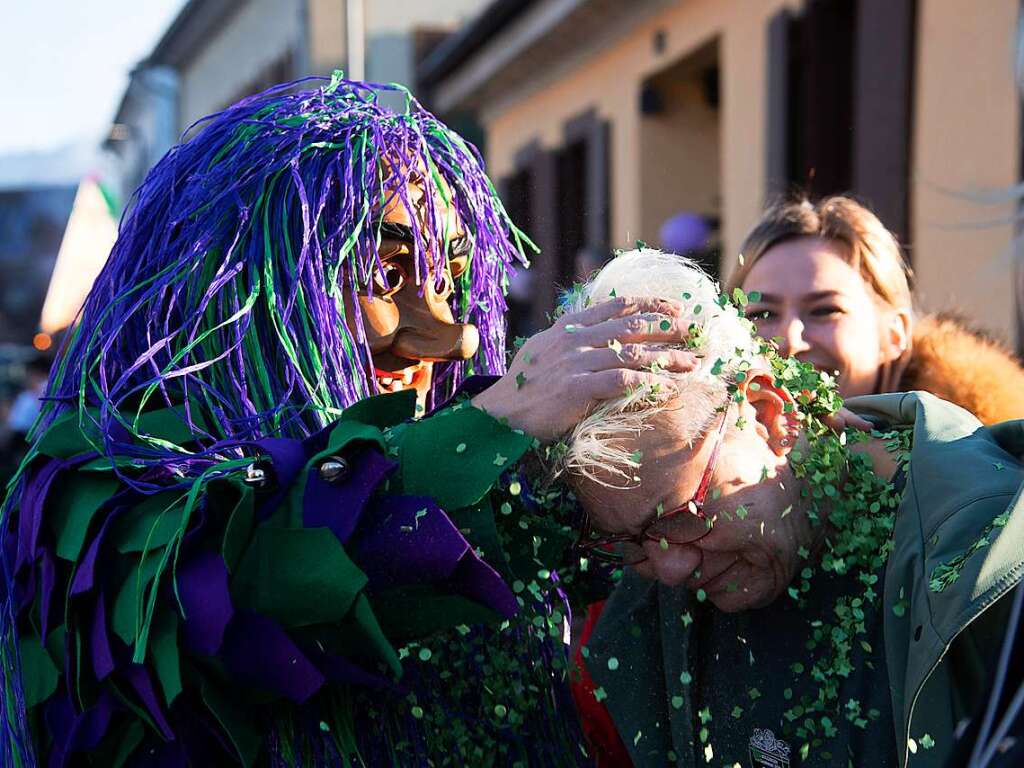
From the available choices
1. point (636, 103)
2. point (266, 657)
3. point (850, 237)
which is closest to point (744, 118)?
point (636, 103)

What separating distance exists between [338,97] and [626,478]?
30.1 inches

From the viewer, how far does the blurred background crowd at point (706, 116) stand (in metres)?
5.41

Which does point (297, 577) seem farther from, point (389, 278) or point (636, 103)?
point (636, 103)

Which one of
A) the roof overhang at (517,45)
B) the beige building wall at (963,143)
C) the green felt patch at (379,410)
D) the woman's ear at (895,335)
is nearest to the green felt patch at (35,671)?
the green felt patch at (379,410)

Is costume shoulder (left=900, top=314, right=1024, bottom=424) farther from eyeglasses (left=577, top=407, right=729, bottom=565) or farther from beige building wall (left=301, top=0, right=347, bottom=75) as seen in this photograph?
beige building wall (left=301, top=0, right=347, bottom=75)

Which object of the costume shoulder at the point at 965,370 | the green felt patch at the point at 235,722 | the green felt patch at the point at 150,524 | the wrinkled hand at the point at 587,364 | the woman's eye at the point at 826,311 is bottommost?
the green felt patch at the point at 235,722

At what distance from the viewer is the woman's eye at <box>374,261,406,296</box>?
192cm

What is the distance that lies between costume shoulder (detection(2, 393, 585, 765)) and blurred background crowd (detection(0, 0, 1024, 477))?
1.36 ft

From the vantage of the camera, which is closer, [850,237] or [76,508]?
[76,508]

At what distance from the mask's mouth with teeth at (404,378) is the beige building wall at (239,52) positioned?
16.7 m

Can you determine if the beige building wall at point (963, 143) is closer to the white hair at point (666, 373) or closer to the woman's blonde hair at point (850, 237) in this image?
the woman's blonde hair at point (850, 237)

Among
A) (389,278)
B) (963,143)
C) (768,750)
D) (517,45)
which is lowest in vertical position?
(768,750)

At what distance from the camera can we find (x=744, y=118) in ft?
27.7

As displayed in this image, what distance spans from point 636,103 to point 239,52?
52.2 ft
